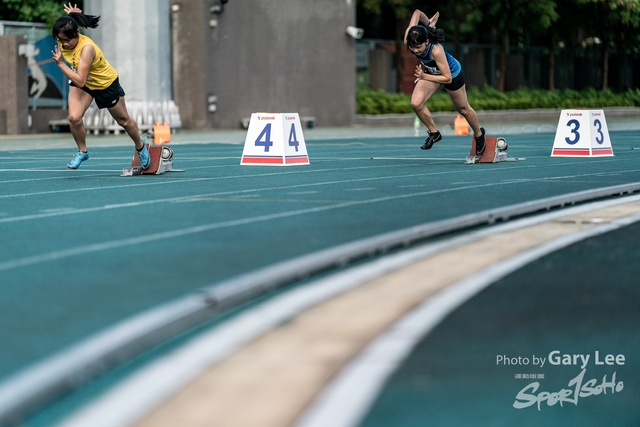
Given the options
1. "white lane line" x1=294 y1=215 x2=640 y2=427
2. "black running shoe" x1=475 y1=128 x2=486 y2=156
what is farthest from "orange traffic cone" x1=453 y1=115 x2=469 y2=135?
"white lane line" x1=294 y1=215 x2=640 y2=427

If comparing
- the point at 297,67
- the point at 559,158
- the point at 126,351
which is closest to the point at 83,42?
the point at 559,158

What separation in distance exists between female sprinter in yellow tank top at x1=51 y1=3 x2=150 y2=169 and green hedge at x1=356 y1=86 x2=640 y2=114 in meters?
34.6

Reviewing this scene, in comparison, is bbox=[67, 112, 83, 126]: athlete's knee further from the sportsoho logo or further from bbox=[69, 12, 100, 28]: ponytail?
the sportsoho logo

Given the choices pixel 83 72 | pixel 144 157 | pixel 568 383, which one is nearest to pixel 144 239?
pixel 568 383

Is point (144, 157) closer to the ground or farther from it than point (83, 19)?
closer to the ground

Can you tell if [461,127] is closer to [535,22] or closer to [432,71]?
[432,71]

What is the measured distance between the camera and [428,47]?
18094mm

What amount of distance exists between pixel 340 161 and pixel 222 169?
9.65 feet

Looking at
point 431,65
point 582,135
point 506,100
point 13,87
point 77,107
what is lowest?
point 582,135

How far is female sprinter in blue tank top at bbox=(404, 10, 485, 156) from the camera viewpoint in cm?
1781

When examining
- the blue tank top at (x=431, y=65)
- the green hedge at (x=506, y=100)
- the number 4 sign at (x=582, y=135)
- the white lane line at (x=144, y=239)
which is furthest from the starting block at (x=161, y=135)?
the white lane line at (x=144, y=239)

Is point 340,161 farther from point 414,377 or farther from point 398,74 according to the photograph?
point 398,74

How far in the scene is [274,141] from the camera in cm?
1895

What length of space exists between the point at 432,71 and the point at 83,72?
5.29m
